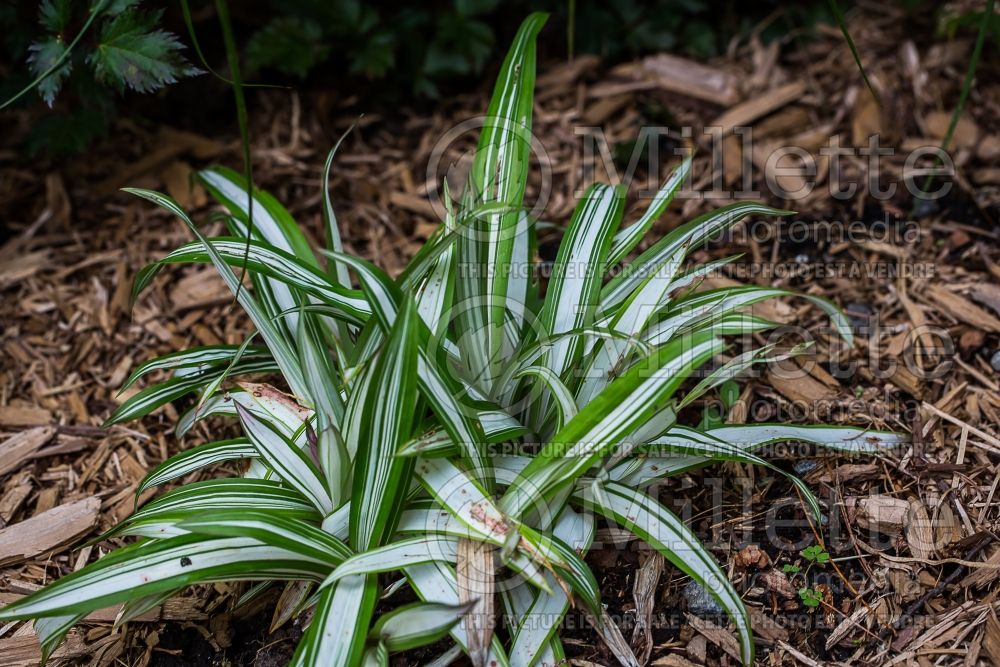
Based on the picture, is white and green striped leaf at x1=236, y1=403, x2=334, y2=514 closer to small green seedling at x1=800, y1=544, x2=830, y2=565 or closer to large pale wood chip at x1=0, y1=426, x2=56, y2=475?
large pale wood chip at x1=0, y1=426, x2=56, y2=475

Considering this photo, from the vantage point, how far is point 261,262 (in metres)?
1.47

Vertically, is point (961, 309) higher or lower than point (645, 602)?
higher

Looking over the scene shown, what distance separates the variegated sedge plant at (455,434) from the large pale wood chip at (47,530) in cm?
23

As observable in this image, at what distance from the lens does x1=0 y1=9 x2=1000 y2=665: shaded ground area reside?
1434 millimetres

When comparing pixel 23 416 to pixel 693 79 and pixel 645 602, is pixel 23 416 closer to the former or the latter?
pixel 645 602

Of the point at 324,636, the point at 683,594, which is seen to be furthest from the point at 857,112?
the point at 324,636

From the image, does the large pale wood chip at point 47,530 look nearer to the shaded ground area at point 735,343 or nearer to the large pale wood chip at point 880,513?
the shaded ground area at point 735,343

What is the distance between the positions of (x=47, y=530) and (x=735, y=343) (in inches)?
60.9

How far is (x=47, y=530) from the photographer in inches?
64.3

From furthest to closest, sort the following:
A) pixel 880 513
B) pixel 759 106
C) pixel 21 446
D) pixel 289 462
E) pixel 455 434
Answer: pixel 759 106 → pixel 21 446 → pixel 880 513 → pixel 289 462 → pixel 455 434

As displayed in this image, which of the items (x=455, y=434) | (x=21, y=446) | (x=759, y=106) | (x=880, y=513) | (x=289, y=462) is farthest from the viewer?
(x=759, y=106)

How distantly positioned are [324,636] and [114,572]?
12.8 inches

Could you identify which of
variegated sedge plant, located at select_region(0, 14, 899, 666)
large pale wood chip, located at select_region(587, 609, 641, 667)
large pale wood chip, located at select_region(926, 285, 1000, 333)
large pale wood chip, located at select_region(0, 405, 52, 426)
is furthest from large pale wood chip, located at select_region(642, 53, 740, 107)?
large pale wood chip, located at select_region(0, 405, 52, 426)

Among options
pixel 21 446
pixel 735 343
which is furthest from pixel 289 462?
pixel 735 343
